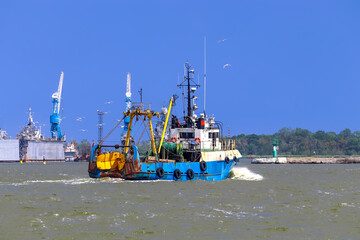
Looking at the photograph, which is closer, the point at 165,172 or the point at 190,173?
the point at 165,172

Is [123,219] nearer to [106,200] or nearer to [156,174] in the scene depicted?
[106,200]

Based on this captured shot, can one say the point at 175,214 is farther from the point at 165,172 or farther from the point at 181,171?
the point at 181,171

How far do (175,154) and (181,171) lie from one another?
257 centimetres

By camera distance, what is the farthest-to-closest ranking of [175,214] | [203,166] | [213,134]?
[213,134]
[203,166]
[175,214]

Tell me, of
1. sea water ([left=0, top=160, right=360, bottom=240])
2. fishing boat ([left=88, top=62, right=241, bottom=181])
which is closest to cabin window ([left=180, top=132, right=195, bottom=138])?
fishing boat ([left=88, top=62, right=241, bottom=181])

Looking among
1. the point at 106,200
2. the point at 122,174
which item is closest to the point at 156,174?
the point at 122,174

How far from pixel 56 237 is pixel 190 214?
7.81 m

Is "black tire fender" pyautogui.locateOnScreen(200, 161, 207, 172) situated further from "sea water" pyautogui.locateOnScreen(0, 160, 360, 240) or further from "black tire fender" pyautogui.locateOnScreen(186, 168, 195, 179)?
"sea water" pyautogui.locateOnScreen(0, 160, 360, 240)

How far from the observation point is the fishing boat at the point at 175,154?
45188 millimetres

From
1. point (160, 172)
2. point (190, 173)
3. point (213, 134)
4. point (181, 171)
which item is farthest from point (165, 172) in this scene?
point (213, 134)

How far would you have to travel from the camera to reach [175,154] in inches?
1944

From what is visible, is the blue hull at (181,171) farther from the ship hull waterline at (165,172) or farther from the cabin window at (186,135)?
the cabin window at (186,135)

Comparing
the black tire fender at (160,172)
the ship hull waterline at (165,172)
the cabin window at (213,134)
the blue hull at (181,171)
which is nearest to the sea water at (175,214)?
the ship hull waterline at (165,172)

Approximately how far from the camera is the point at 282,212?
86.7 ft
